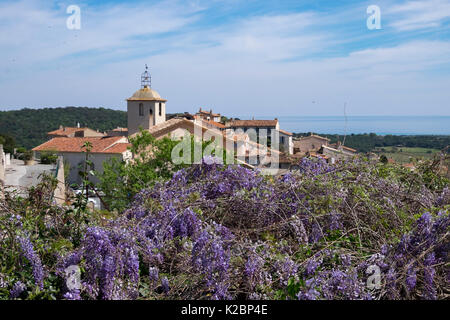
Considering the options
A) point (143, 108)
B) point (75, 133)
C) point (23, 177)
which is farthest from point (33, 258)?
point (75, 133)

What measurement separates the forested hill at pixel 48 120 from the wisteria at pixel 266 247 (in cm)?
8055

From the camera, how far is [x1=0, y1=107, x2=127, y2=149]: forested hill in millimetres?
83500

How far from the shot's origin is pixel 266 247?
7.86ft

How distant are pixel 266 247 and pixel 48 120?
102 metres

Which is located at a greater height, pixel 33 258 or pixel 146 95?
pixel 146 95

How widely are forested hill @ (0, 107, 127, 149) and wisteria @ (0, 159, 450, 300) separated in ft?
264

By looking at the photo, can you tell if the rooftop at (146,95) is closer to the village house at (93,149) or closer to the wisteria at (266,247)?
the village house at (93,149)

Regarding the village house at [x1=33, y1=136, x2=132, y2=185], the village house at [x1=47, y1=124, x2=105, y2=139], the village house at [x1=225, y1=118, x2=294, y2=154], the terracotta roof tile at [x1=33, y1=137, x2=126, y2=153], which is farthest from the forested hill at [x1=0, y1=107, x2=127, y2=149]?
the village house at [x1=225, y1=118, x2=294, y2=154]

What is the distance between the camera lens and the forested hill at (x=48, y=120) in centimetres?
8350

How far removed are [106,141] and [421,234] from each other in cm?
4531

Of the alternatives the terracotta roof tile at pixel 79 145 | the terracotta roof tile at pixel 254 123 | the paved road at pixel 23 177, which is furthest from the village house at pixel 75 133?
the paved road at pixel 23 177

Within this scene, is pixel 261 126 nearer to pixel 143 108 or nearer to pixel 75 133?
pixel 143 108
